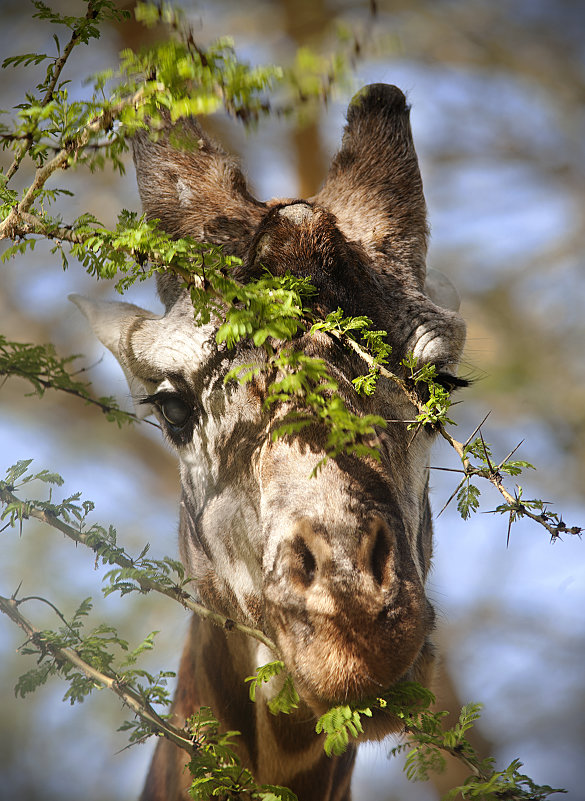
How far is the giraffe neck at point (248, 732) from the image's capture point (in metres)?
2.01

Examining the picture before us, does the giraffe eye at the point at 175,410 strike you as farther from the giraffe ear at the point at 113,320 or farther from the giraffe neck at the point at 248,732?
the giraffe neck at the point at 248,732

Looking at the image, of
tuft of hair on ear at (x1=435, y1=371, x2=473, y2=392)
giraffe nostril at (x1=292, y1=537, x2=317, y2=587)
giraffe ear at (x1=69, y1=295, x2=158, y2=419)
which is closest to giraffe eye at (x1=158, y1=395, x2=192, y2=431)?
giraffe ear at (x1=69, y1=295, x2=158, y2=419)

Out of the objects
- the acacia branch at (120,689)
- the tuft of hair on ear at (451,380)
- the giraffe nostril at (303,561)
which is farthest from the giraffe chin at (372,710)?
the tuft of hair on ear at (451,380)

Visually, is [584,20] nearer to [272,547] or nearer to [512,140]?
[512,140]

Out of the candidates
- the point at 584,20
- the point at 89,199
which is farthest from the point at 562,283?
the point at 89,199

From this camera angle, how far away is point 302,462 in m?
1.49

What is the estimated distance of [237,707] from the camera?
2.10 metres

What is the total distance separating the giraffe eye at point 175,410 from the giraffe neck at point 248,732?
2.35ft

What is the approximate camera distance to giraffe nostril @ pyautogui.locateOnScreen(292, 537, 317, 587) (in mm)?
1376

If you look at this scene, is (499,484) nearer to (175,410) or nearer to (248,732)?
(175,410)

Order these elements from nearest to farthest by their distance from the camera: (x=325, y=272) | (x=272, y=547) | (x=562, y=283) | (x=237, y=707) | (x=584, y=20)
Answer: (x=272, y=547) → (x=325, y=272) → (x=237, y=707) → (x=584, y=20) → (x=562, y=283)

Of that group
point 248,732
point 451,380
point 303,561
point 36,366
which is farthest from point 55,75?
point 248,732

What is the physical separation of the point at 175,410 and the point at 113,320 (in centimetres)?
57

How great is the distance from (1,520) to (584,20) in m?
6.61
